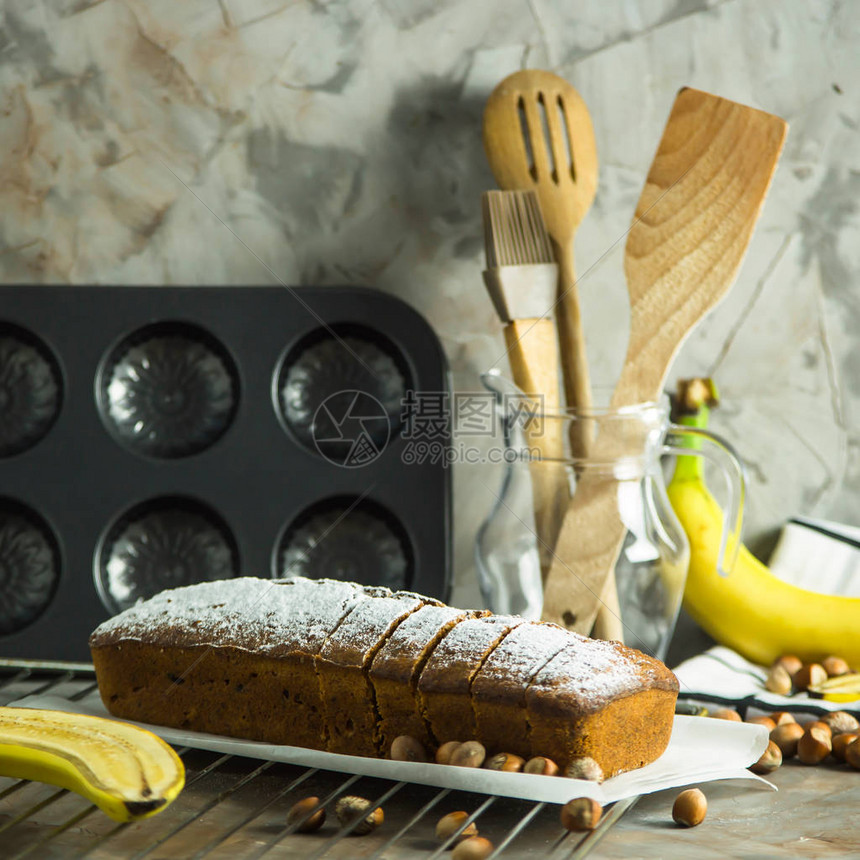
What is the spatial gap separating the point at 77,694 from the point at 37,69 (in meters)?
0.75

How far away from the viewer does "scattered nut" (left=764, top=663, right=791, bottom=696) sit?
3.14ft

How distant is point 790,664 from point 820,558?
157 mm

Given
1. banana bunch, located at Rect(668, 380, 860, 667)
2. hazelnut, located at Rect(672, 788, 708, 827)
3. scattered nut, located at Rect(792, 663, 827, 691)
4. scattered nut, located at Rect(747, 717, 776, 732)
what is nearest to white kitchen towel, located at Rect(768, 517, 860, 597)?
banana bunch, located at Rect(668, 380, 860, 667)

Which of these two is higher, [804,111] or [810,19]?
[810,19]

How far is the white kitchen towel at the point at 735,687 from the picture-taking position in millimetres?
885

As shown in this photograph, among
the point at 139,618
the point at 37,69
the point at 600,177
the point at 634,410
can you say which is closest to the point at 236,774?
the point at 139,618

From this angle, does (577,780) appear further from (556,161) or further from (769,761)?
(556,161)

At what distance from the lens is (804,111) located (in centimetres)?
111

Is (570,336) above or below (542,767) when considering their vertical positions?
above

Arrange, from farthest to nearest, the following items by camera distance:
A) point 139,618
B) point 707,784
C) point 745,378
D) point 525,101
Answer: point 745,378, point 525,101, point 139,618, point 707,784

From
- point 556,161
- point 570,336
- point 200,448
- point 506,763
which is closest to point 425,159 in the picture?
point 556,161

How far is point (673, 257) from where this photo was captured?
0.97 metres

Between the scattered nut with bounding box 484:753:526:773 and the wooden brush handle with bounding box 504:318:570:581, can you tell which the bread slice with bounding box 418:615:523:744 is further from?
the wooden brush handle with bounding box 504:318:570:581

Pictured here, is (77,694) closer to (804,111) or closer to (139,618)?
(139,618)
